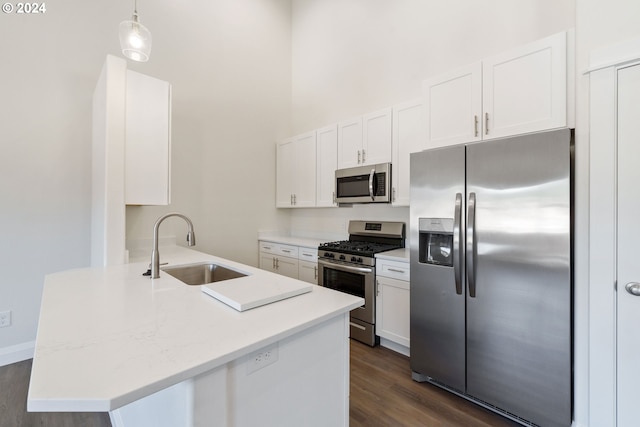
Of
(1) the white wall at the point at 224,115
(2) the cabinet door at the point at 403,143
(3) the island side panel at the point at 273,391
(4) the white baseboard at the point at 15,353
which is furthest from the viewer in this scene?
(1) the white wall at the point at 224,115

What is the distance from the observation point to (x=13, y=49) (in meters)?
2.48

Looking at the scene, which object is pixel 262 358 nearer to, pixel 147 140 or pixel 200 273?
pixel 200 273

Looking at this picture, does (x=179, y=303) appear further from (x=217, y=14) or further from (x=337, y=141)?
(x=217, y=14)

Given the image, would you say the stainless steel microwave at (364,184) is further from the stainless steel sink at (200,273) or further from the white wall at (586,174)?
the stainless steel sink at (200,273)

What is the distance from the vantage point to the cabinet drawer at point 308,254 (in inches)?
131

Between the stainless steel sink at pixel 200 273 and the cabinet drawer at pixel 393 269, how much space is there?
1.34 meters

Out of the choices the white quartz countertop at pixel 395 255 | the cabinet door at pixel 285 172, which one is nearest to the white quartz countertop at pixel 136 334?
the white quartz countertop at pixel 395 255

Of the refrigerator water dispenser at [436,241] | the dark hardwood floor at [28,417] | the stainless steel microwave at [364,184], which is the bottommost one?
the dark hardwood floor at [28,417]

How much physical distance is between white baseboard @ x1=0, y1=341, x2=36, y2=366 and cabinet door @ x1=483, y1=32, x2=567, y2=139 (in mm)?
4111

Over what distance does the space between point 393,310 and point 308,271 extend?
1154 mm

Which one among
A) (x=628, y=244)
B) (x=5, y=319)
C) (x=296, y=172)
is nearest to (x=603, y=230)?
(x=628, y=244)

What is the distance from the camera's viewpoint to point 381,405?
197cm

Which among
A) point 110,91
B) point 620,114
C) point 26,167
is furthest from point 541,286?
point 26,167

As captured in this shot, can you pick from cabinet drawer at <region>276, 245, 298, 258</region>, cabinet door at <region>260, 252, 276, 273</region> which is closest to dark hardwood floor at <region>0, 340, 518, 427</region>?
cabinet drawer at <region>276, 245, 298, 258</region>
